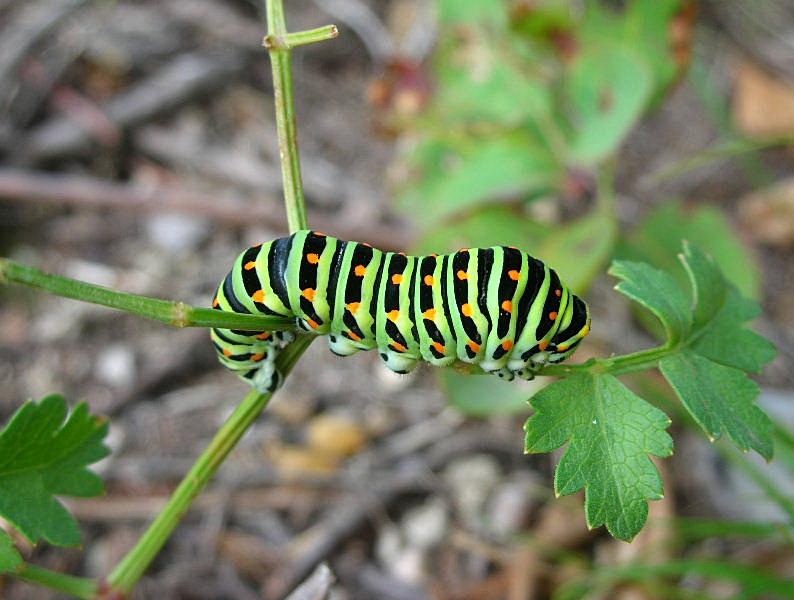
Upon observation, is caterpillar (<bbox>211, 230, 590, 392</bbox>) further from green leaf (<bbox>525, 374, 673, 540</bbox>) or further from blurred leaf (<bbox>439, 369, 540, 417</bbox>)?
blurred leaf (<bbox>439, 369, 540, 417</bbox>)

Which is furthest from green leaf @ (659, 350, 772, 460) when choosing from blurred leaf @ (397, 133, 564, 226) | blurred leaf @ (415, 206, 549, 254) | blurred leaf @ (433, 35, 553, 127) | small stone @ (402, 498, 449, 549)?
blurred leaf @ (433, 35, 553, 127)

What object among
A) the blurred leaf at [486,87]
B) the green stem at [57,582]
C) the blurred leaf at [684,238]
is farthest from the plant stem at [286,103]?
the blurred leaf at [486,87]

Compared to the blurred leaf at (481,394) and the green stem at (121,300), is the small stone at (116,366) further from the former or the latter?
the green stem at (121,300)

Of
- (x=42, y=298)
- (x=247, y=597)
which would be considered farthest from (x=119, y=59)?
(x=247, y=597)

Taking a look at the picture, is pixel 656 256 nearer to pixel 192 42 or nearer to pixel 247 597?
pixel 247 597

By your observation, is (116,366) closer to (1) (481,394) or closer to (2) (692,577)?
(1) (481,394)

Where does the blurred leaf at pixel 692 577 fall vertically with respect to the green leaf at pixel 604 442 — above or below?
below
